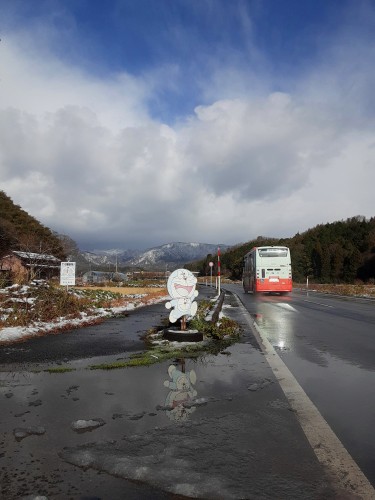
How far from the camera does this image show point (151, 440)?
327 cm

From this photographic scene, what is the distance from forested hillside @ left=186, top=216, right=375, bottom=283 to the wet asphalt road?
59.1 metres

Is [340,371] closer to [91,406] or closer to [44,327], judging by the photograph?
[91,406]

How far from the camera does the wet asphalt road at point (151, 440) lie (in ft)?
8.40

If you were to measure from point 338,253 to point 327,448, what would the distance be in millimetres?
71948

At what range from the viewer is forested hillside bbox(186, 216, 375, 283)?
63812mm

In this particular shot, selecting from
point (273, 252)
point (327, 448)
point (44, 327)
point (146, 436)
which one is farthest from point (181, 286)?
point (273, 252)

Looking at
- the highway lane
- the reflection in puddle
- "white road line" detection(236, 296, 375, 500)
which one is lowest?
the highway lane

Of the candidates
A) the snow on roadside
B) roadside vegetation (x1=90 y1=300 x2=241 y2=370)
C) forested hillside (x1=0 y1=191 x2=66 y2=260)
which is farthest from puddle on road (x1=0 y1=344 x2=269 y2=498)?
forested hillside (x1=0 y1=191 x2=66 y2=260)

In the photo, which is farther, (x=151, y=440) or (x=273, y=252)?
(x=273, y=252)

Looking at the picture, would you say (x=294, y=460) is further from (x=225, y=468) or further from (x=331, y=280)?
(x=331, y=280)

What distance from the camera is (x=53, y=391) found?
4723 millimetres

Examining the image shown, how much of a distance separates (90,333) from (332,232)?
82.7 meters

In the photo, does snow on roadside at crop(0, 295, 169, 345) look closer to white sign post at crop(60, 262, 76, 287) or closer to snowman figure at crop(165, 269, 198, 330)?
snowman figure at crop(165, 269, 198, 330)

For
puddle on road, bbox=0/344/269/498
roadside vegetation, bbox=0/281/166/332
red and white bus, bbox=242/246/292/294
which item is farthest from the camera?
red and white bus, bbox=242/246/292/294
